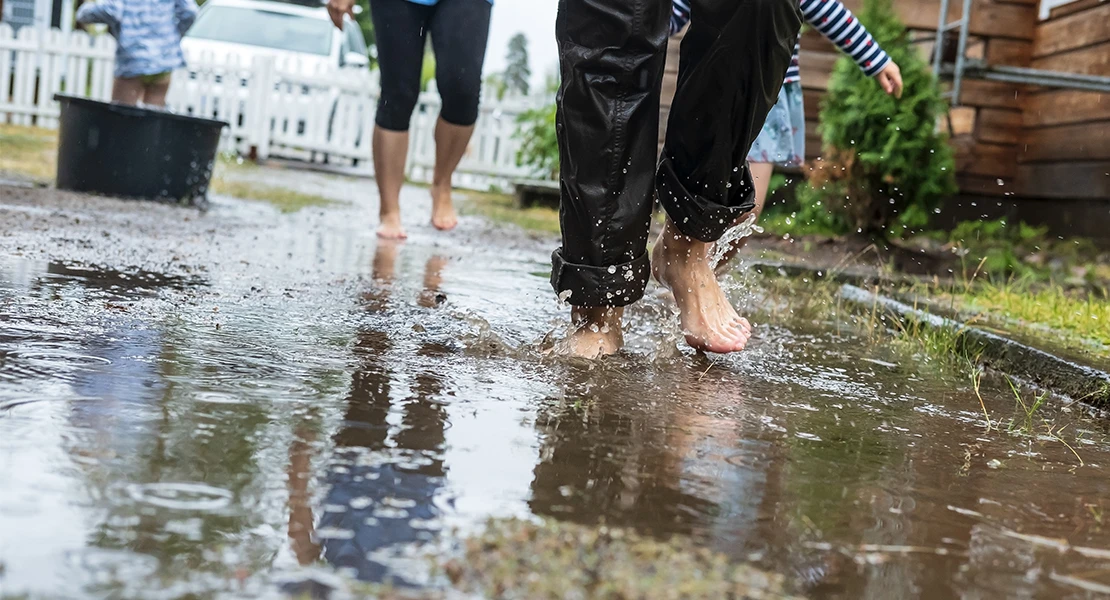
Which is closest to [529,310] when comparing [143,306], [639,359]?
[639,359]

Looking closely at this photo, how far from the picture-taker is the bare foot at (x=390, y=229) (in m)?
5.14

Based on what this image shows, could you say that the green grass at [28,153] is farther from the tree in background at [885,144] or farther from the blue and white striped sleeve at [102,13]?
the tree in background at [885,144]

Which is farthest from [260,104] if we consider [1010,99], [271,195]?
[1010,99]

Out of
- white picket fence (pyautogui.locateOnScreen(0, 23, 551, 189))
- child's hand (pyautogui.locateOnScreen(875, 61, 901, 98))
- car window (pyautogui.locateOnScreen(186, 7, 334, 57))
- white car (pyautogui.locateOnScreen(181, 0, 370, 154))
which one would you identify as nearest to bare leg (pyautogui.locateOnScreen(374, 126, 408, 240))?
child's hand (pyautogui.locateOnScreen(875, 61, 901, 98))

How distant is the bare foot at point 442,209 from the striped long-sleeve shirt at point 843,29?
7.55 ft

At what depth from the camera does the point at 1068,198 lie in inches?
297

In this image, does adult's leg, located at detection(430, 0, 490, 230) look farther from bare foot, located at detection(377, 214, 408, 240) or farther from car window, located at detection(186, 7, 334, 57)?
car window, located at detection(186, 7, 334, 57)

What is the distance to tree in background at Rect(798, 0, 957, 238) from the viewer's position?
701 centimetres

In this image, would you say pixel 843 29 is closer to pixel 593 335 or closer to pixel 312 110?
pixel 593 335

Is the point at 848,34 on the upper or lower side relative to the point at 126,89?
upper

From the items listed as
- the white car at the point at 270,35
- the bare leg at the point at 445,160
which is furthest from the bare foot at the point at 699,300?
the white car at the point at 270,35

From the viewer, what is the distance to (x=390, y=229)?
517cm

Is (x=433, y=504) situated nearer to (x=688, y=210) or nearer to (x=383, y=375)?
(x=383, y=375)

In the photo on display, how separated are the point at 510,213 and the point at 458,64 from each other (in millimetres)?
4009
